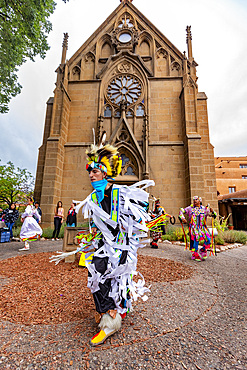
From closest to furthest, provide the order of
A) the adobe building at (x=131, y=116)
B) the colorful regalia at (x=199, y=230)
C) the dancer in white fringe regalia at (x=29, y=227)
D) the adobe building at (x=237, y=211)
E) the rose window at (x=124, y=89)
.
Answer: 1. the colorful regalia at (x=199, y=230)
2. the dancer in white fringe regalia at (x=29, y=227)
3. the adobe building at (x=131, y=116)
4. the rose window at (x=124, y=89)
5. the adobe building at (x=237, y=211)

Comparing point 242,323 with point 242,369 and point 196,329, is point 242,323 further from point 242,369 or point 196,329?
point 242,369

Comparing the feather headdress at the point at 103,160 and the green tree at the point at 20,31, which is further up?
the green tree at the point at 20,31

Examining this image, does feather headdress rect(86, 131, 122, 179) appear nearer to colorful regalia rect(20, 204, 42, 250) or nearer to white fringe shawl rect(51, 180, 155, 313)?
white fringe shawl rect(51, 180, 155, 313)

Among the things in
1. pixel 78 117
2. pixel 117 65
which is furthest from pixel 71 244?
pixel 117 65

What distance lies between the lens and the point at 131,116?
39.5 ft

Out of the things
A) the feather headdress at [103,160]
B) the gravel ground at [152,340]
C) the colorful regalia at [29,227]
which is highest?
the feather headdress at [103,160]

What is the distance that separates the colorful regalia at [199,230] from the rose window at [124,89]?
9427 mm

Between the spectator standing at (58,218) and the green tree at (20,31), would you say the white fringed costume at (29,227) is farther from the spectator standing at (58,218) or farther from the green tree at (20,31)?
the green tree at (20,31)

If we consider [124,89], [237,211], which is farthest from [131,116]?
[237,211]

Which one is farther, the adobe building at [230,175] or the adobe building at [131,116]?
the adobe building at [230,175]

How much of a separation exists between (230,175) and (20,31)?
28.1 metres

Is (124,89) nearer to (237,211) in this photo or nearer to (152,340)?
(152,340)

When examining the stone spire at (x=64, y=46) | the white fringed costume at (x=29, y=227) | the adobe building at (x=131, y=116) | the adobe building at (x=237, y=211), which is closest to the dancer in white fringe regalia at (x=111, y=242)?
the white fringed costume at (x=29, y=227)

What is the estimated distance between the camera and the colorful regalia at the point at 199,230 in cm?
522
